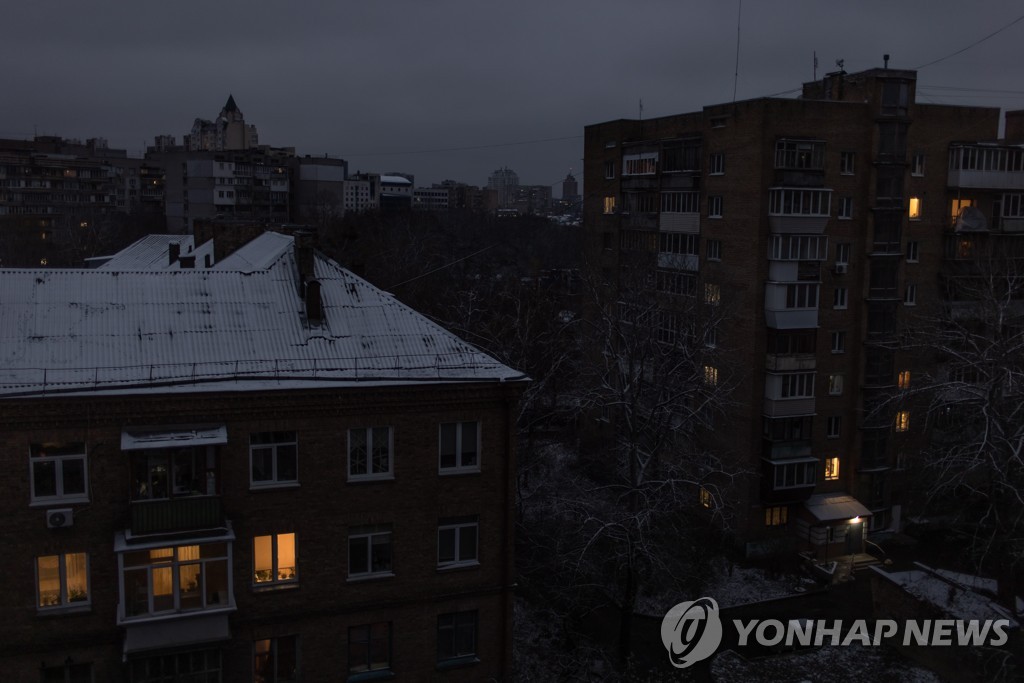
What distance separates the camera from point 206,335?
1641 cm

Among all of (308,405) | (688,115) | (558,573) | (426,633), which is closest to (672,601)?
(558,573)

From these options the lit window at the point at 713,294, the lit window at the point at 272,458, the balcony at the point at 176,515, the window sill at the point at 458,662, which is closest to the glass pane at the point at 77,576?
the balcony at the point at 176,515

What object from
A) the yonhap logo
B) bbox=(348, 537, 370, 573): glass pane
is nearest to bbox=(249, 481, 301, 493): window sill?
bbox=(348, 537, 370, 573): glass pane

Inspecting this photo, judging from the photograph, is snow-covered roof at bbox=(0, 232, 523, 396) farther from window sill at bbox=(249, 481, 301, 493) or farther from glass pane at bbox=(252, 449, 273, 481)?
window sill at bbox=(249, 481, 301, 493)

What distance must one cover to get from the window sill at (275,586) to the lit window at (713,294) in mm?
20001

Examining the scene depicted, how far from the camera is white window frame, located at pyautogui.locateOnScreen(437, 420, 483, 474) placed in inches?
675

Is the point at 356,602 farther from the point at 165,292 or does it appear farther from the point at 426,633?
the point at 165,292

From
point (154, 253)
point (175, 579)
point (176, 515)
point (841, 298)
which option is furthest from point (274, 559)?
point (154, 253)

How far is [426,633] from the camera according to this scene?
17266mm

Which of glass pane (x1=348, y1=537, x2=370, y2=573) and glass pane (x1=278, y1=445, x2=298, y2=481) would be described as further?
glass pane (x1=348, y1=537, x2=370, y2=573)

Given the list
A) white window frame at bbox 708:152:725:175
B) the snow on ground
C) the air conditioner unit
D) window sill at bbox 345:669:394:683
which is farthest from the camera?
white window frame at bbox 708:152:725:175

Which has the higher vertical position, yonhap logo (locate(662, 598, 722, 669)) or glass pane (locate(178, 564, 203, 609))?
glass pane (locate(178, 564, 203, 609))

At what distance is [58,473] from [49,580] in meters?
2.03

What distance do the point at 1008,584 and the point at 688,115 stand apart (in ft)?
65.1
